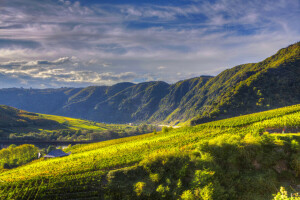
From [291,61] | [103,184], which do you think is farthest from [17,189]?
[291,61]

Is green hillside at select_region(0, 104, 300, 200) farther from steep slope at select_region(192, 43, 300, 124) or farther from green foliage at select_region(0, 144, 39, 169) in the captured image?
steep slope at select_region(192, 43, 300, 124)

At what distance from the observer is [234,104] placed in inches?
6693

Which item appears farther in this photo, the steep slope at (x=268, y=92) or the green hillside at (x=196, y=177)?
the steep slope at (x=268, y=92)

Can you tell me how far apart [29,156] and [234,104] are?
16767 centimetres

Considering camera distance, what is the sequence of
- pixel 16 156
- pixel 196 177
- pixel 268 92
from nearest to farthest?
pixel 196 177 → pixel 16 156 → pixel 268 92

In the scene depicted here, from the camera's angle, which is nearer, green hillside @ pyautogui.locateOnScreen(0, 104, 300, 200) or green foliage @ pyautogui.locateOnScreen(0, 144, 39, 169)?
green hillside @ pyautogui.locateOnScreen(0, 104, 300, 200)

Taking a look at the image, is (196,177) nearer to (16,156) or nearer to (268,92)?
(16,156)

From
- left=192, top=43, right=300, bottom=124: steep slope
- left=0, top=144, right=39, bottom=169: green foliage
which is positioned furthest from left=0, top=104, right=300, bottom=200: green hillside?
left=192, top=43, right=300, bottom=124: steep slope

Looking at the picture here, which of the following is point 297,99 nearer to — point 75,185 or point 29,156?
point 75,185

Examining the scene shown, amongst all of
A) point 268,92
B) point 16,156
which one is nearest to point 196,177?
point 16,156

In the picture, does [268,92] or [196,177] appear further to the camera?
[268,92]

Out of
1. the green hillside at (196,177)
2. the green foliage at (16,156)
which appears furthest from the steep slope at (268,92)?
the green foliage at (16,156)

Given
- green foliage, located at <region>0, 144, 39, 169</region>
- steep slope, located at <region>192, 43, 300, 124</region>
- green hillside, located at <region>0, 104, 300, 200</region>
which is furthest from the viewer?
steep slope, located at <region>192, 43, 300, 124</region>

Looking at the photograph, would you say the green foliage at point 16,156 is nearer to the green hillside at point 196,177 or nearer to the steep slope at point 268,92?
the green hillside at point 196,177
